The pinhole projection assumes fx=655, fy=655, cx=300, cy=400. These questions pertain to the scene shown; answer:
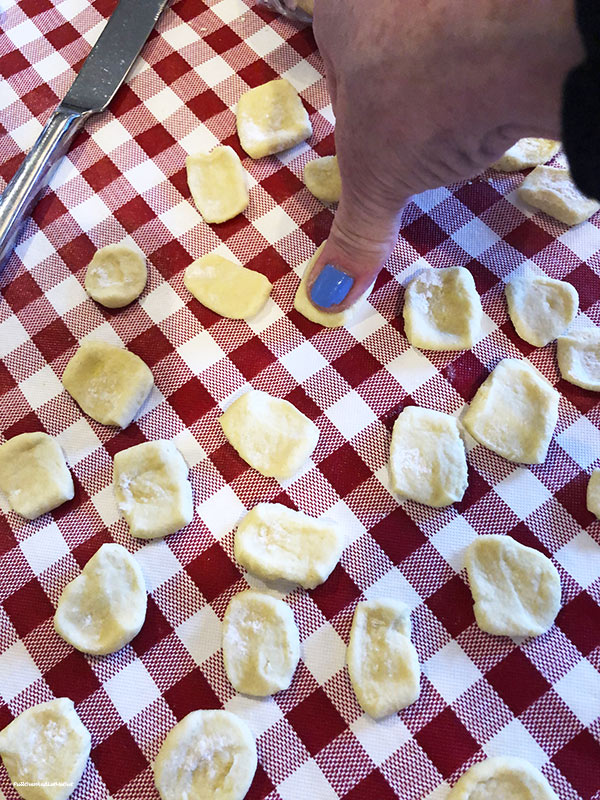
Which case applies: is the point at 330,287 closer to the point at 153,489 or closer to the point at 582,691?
the point at 153,489

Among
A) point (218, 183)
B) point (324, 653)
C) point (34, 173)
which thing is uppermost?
point (34, 173)

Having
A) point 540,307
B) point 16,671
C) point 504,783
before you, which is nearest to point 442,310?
point 540,307

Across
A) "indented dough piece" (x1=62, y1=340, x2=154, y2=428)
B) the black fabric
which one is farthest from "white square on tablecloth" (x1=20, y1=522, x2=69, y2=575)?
the black fabric

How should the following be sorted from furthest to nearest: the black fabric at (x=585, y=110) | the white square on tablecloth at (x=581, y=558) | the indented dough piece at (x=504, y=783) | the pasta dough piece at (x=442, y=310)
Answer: the pasta dough piece at (x=442, y=310) → the white square on tablecloth at (x=581, y=558) → the indented dough piece at (x=504, y=783) → the black fabric at (x=585, y=110)

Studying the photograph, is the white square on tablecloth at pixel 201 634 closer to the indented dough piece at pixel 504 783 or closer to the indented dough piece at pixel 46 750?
the indented dough piece at pixel 46 750

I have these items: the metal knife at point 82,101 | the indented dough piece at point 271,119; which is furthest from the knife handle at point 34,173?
the indented dough piece at point 271,119

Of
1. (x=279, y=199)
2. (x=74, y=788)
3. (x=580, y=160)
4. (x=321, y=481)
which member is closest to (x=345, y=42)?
(x=580, y=160)
